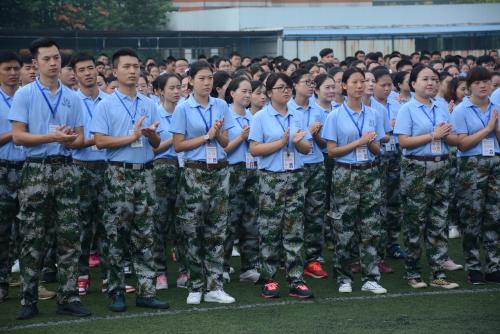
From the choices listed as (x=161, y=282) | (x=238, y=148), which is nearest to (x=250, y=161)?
(x=238, y=148)

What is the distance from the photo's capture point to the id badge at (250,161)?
10.7 meters

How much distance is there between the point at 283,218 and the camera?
9.68 m

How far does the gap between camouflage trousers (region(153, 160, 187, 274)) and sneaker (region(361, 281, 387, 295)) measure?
6.53 ft

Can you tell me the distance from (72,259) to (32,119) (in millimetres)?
1354

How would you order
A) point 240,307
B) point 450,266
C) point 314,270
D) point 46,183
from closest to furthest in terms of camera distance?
point 46,183
point 240,307
point 314,270
point 450,266

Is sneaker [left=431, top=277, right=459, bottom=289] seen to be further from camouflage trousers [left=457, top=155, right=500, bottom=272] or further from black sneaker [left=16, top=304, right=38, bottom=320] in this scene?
black sneaker [left=16, top=304, right=38, bottom=320]

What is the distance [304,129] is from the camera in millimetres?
9945

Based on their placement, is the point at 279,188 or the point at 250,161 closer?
the point at 279,188

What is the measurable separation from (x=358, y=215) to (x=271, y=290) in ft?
3.92

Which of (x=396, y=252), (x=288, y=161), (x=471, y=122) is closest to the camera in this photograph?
(x=288, y=161)

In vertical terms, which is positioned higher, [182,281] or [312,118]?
[312,118]

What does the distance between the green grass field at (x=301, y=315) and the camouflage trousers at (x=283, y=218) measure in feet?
1.13

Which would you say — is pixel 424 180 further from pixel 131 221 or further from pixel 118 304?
pixel 118 304

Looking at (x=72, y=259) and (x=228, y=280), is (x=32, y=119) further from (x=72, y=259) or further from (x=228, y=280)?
(x=228, y=280)
